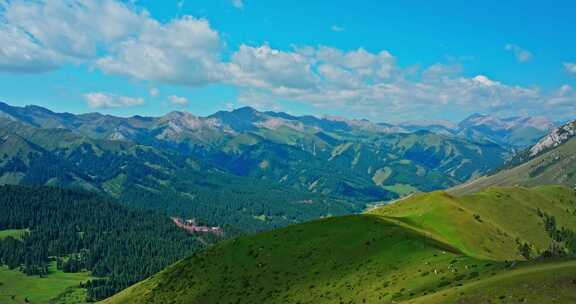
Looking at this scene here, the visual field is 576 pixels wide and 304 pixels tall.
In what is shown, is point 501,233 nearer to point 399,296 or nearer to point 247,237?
point 247,237

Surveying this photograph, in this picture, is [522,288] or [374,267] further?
[374,267]

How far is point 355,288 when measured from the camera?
9912cm

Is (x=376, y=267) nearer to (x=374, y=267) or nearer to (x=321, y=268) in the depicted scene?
(x=374, y=267)

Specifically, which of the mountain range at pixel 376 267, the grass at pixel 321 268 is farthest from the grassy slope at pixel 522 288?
the grass at pixel 321 268

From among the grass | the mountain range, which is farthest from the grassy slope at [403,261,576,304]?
the grass

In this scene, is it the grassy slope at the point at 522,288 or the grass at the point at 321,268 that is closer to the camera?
the grassy slope at the point at 522,288

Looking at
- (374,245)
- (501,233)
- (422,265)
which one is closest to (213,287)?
(374,245)

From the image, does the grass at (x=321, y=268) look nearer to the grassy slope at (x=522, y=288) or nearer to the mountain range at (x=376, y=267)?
the mountain range at (x=376, y=267)

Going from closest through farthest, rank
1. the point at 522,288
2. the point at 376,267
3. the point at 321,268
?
the point at 522,288 → the point at 376,267 → the point at 321,268

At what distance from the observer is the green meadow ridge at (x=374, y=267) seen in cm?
6869

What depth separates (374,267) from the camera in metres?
108

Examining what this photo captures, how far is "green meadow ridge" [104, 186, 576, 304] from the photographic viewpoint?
225 feet

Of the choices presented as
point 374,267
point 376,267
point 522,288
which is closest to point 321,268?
point 374,267

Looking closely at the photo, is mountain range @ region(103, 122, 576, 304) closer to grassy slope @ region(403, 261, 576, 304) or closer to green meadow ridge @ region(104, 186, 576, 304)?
grassy slope @ region(403, 261, 576, 304)
